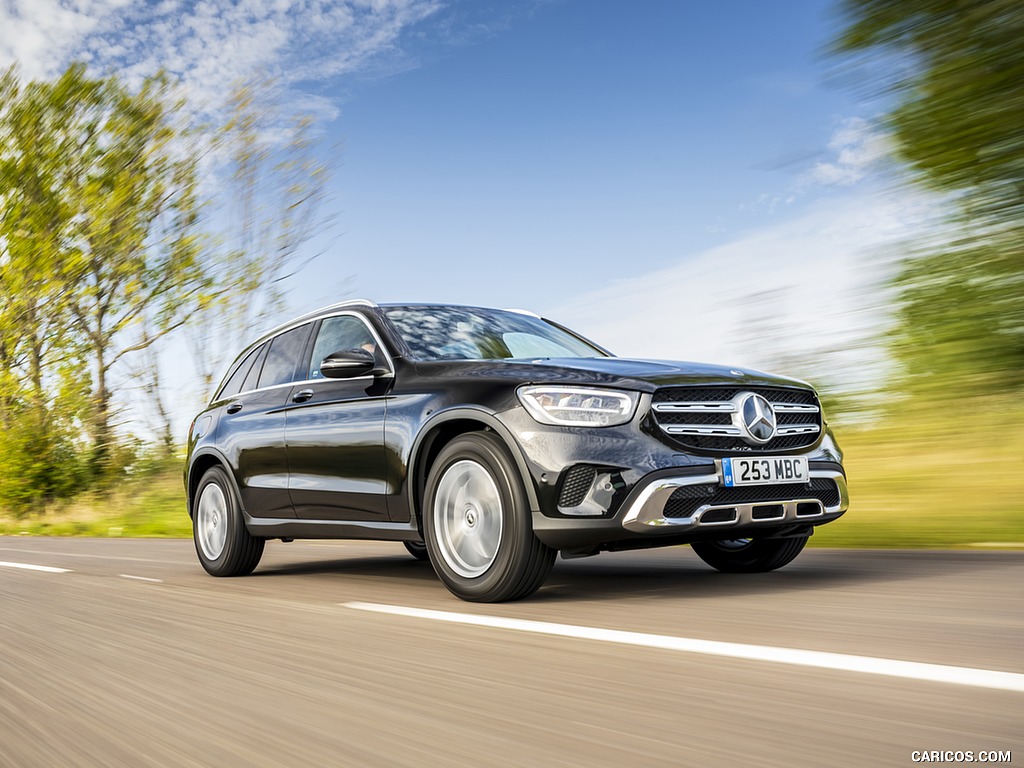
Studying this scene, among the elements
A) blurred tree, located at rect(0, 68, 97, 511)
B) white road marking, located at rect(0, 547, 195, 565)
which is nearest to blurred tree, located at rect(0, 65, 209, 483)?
blurred tree, located at rect(0, 68, 97, 511)

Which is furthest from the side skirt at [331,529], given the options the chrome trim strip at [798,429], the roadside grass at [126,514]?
the roadside grass at [126,514]

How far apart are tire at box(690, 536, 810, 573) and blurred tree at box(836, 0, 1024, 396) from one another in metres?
3.76

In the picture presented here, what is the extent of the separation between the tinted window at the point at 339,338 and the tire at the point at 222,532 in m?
1.35

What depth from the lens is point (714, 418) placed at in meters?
5.15

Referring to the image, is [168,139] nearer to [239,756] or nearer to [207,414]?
[207,414]

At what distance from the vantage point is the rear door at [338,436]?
6.10 metres

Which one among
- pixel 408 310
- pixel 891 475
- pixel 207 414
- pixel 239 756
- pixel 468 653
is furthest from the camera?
pixel 891 475

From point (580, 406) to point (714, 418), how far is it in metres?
0.67

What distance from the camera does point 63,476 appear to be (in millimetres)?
27500

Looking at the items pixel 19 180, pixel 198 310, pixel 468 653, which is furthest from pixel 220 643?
pixel 19 180

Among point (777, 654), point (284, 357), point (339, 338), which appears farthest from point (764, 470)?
point (284, 357)

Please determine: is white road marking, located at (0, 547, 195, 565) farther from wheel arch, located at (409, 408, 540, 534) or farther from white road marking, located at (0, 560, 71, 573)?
wheel arch, located at (409, 408, 540, 534)

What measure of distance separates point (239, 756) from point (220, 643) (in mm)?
1954

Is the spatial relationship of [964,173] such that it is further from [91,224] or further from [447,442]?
[91,224]
